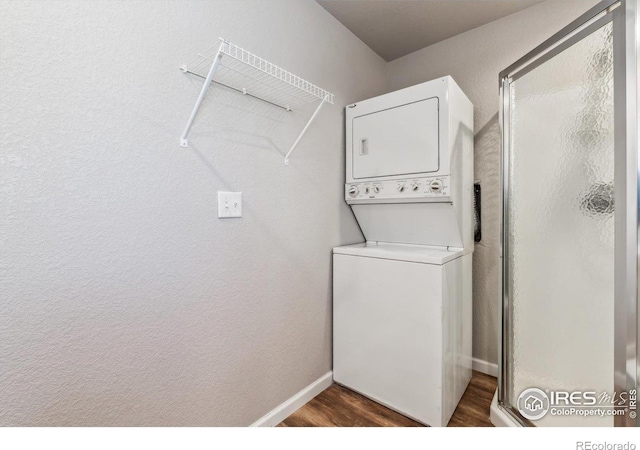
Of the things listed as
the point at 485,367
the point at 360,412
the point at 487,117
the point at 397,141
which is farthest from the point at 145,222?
the point at 485,367

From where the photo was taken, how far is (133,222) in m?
1.10

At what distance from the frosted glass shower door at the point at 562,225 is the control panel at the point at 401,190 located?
1.27 ft

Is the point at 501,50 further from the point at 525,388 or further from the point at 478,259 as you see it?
the point at 525,388

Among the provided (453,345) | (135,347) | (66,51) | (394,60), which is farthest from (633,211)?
(394,60)

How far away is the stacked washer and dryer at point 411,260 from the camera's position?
1.61m

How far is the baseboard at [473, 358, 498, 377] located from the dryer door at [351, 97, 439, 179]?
1.55 meters

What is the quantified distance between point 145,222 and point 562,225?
1.94m

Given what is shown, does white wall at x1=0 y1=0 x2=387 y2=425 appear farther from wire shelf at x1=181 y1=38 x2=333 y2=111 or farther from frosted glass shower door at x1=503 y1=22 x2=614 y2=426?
frosted glass shower door at x1=503 y1=22 x2=614 y2=426

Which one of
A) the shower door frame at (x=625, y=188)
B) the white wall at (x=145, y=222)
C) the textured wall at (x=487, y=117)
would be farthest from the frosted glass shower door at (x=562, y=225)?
the white wall at (x=145, y=222)

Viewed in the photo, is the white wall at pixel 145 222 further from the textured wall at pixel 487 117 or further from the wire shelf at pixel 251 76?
the textured wall at pixel 487 117

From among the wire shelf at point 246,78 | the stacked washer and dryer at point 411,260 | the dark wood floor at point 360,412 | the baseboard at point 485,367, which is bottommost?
the dark wood floor at point 360,412

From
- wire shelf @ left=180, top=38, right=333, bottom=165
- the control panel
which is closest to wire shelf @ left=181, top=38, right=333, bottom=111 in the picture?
wire shelf @ left=180, top=38, right=333, bottom=165

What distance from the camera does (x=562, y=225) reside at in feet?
4.83

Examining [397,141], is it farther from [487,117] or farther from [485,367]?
[485,367]
